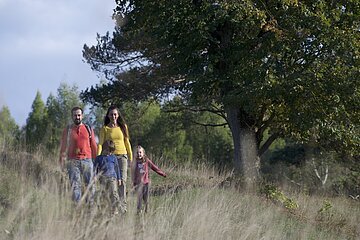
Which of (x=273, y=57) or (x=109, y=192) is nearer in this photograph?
(x=109, y=192)

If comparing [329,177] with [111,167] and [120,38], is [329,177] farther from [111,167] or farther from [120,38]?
[111,167]

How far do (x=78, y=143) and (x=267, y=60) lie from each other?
22.6ft

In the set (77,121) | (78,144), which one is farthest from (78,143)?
(77,121)

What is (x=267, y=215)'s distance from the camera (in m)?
9.69

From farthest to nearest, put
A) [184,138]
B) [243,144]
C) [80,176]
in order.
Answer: [184,138]
[243,144]
[80,176]

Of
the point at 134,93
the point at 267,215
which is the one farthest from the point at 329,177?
the point at 267,215

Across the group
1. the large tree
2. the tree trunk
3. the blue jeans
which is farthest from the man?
the tree trunk

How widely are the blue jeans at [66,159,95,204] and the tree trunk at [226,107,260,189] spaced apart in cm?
810

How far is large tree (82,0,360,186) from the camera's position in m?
14.6

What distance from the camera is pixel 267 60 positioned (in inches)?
595

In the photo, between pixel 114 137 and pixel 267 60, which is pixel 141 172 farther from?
pixel 267 60

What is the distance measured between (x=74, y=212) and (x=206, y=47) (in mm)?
11154

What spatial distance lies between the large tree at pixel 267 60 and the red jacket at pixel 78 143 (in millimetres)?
5790

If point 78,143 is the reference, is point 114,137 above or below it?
above
